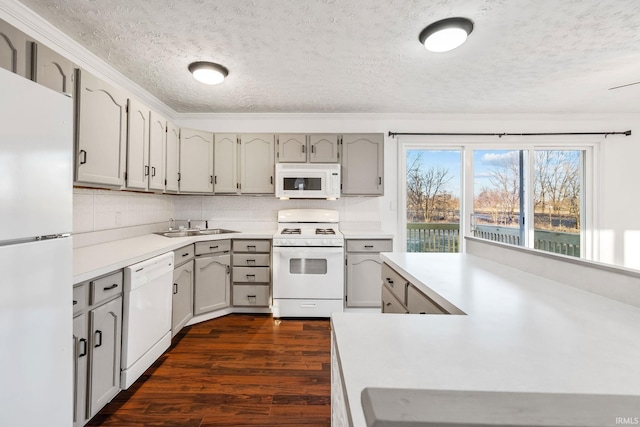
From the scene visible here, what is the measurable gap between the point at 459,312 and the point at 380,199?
2.80 metres

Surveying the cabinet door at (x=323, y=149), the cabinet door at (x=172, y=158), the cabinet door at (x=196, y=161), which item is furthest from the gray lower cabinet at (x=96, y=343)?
the cabinet door at (x=323, y=149)

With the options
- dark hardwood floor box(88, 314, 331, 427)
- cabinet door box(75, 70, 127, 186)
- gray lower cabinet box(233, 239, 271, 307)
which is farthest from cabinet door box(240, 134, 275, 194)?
dark hardwood floor box(88, 314, 331, 427)

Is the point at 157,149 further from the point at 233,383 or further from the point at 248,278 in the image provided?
the point at 233,383

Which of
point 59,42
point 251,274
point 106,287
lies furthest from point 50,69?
point 251,274

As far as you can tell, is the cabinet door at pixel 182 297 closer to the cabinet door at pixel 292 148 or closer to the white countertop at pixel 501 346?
the cabinet door at pixel 292 148

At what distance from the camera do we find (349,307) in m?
3.08

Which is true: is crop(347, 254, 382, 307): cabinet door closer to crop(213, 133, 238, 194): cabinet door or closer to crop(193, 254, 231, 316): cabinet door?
crop(193, 254, 231, 316): cabinet door

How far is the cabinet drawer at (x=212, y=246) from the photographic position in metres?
2.82

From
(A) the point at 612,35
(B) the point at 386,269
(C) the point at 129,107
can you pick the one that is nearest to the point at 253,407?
(B) the point at 386,269

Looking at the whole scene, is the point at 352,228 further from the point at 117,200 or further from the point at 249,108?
the point at 117,200

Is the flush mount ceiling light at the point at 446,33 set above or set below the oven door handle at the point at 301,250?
above

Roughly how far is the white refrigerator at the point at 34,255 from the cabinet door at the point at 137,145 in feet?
3.68

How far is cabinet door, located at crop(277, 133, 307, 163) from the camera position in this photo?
3326 millimetres

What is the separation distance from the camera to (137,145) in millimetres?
2293
